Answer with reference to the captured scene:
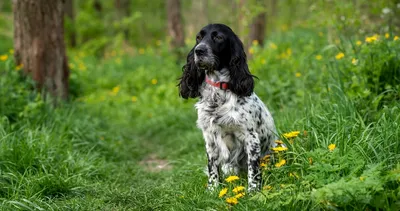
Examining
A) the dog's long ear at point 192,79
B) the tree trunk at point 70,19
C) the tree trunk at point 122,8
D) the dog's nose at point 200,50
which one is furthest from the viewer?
the tree trunk at point 122,8

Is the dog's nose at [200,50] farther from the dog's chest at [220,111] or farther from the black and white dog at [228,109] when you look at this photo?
the dog's chest at [220,111]

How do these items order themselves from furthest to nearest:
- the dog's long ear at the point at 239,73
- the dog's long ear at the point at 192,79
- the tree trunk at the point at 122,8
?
the tree trunk at the point at 122,8
the dog's long ear at the point at 192,79
the dog's long ear at the point at 239,73

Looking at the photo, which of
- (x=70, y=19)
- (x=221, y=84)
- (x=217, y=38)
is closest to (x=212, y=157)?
(x=221, y=84)

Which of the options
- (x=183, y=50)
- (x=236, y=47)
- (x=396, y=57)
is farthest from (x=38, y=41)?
(x=183, y=50)

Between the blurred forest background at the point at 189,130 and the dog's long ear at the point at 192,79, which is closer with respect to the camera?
the blurred forest background at the point at 189,130

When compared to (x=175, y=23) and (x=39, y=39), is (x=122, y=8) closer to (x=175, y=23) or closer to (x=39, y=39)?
(x=175, y=23)

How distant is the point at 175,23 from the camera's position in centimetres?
1205

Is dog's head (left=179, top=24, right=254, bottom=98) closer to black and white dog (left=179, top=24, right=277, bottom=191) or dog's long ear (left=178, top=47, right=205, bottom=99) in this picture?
black and white dog (left=179, top=24, right=277, bottom=191)

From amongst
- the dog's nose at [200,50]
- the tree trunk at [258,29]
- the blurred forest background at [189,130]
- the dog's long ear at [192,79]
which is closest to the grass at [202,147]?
the blurred forest background at [189,130]

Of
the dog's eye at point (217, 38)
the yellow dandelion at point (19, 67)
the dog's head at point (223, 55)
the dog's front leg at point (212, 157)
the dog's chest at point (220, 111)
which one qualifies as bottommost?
the dog's front leg at point (212, 157)

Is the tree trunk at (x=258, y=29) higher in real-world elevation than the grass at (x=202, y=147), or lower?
higher

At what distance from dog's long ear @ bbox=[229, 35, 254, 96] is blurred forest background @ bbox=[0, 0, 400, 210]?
0.56m

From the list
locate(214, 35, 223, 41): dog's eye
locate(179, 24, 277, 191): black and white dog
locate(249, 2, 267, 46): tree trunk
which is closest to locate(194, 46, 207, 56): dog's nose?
locate(179, 24, 277, 191): black and white dog

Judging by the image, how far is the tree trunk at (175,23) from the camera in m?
11.9
